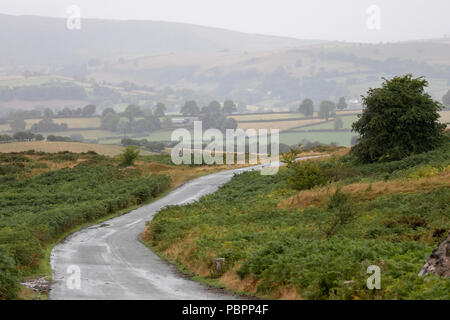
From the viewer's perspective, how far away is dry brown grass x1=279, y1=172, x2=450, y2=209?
95.5ft

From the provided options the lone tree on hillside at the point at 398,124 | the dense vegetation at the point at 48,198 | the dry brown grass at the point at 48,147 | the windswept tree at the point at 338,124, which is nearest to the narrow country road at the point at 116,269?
the dense vegetation at the point at 48,198

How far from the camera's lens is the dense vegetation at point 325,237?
14.9 m

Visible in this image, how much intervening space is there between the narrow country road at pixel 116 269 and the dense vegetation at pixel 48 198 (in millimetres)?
1159

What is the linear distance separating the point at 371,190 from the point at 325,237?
945 centimetres

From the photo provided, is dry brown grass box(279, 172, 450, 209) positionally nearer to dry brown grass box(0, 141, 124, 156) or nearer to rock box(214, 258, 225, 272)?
rock box(214, 258, 225, 272)

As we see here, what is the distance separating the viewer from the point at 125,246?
98.2 feet

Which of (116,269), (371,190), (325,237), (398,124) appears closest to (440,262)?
(325,237)

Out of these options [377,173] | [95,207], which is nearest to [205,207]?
[95,207]

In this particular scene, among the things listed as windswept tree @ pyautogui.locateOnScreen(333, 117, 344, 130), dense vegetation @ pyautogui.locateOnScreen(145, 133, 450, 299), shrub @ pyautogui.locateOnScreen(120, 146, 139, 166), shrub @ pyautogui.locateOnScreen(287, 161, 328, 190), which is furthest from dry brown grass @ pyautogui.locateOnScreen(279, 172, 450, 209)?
windswept tree @ pyautogui.locateOnScreen(333, 117, 344, 130)

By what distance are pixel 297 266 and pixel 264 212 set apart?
1445 cm

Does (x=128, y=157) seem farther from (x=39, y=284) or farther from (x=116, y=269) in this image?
(x=39, y=284)

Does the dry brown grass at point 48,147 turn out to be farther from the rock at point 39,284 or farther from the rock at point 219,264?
the rock at point 219,264

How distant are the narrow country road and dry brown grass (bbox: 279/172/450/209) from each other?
8620mm
